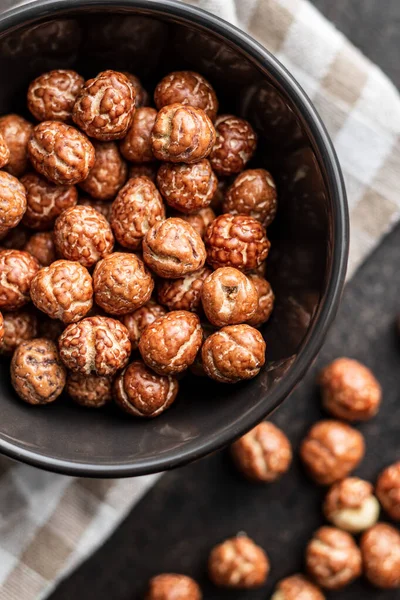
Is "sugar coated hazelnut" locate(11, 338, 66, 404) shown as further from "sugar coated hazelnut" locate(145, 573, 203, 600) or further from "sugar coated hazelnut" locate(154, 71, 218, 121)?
"sugar coated hazelnut" locate(145, 573, 203, 600)

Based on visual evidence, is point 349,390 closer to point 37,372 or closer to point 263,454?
point 263,454

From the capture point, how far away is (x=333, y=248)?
943mm

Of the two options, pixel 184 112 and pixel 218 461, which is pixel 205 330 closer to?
pixel 184 112

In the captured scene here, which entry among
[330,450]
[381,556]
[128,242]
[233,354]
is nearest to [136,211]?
[128,242]

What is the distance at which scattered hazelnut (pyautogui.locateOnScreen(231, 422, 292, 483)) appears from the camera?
1.35 metres

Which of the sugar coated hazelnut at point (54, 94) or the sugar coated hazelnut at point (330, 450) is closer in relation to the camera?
the sugar coated hazelnut at point (54, 94)

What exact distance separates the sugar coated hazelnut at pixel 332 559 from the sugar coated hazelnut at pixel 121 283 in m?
0.69

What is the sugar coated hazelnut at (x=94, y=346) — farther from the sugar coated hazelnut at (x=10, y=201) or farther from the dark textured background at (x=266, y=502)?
the dark textured background at (x=266, y=502)

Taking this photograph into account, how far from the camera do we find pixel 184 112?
3.21ft

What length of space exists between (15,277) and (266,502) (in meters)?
0.74

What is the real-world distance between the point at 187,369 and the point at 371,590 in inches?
27.8

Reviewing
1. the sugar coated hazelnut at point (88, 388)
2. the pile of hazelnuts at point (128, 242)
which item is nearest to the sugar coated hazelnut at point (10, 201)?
the pile of hazelnuts at point (128, 242)

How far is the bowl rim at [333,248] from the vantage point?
94cm

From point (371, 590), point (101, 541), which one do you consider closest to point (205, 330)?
point (101, 541)
